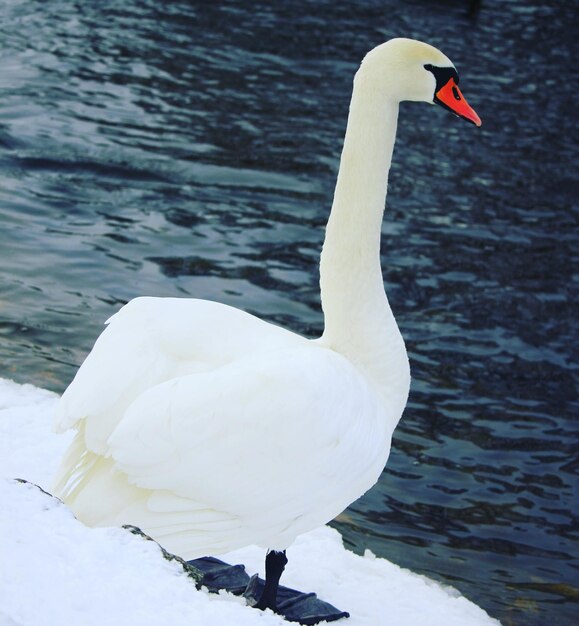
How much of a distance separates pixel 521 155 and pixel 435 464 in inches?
270

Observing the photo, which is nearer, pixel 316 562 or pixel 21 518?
pixel 21 518

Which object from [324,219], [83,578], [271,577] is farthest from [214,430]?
[324,219]

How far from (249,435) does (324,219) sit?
7.35 m

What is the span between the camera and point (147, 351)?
4.26m

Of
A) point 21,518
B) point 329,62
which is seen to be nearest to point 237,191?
point 329,62

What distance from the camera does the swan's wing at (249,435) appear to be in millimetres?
3934

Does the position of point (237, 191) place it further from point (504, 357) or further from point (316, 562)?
point (316, 562)

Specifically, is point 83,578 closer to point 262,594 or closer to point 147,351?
point 147,351

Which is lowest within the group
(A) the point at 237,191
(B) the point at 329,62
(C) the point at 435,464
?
(C) the point at 435,464

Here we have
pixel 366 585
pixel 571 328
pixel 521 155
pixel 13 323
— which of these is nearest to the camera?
pixel 366 585

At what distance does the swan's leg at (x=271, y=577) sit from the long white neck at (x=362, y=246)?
826 millimetres

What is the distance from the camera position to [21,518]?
3129 mm

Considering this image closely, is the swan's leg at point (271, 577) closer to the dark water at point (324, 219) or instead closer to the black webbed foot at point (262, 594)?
the black webbed foot at point (262, 594)

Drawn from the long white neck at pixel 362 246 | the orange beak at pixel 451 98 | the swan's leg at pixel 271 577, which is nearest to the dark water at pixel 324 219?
the swan's leg at pixel 271 577
